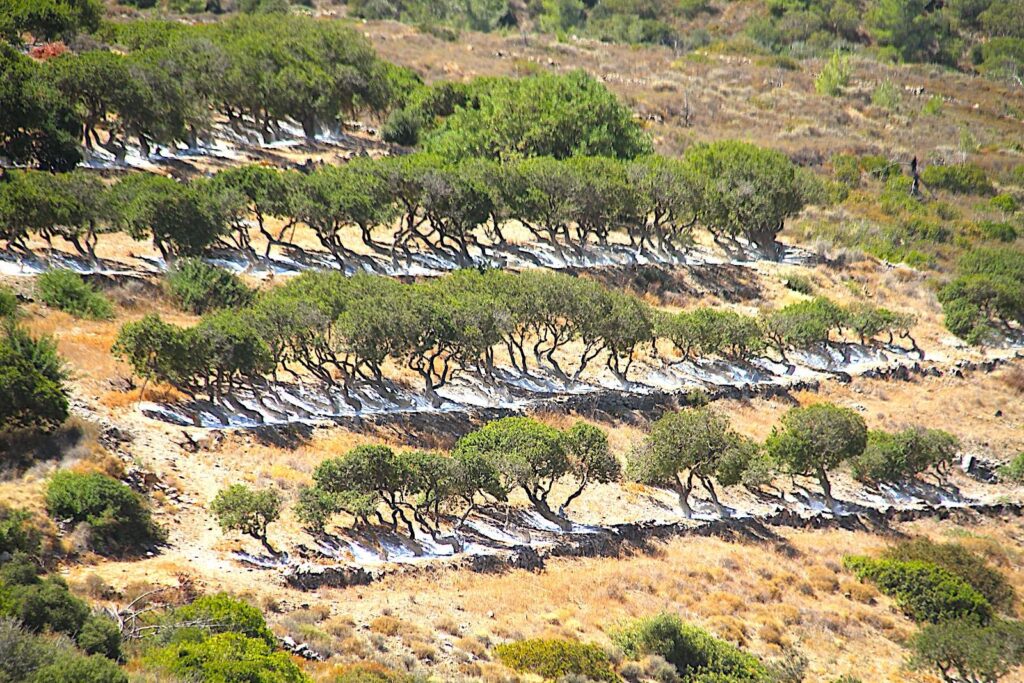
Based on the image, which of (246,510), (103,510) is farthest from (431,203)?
(103,510)

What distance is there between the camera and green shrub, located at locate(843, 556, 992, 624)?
49.7 meters

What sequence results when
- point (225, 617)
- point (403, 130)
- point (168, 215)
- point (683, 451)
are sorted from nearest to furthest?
point (225, 617) < point (683, 451) < point (168, 215) < point (403, 130)

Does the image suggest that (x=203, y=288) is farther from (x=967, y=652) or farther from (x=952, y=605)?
(x=967, y=652)

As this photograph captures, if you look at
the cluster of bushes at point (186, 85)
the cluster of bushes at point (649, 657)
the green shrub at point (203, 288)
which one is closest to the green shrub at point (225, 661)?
the cluster of bushes at point (649, 657)

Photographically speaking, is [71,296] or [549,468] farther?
[71,296]

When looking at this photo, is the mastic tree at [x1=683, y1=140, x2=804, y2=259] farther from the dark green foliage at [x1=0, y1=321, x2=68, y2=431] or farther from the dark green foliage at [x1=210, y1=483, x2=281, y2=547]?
the dark green foliage at [x1=0, y1=321, x2=68, y2=431]

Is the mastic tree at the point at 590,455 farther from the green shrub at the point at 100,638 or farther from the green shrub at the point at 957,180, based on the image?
the green shrub at the point at 957,180

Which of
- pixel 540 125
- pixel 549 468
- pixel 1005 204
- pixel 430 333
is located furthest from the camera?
pixel 1005 204

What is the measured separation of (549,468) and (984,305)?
4943 centimetres

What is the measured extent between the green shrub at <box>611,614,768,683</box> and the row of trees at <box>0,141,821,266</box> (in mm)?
37115

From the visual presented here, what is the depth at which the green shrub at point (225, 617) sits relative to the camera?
33031 mm

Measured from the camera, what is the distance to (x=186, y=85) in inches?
3265

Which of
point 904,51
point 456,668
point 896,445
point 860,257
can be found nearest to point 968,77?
point 904,51

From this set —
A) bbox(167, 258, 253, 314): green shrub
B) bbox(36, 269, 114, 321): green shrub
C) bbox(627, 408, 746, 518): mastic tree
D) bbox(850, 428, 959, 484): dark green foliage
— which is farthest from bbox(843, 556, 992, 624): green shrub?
bbox(36, 269, 114, 321): green shrub
